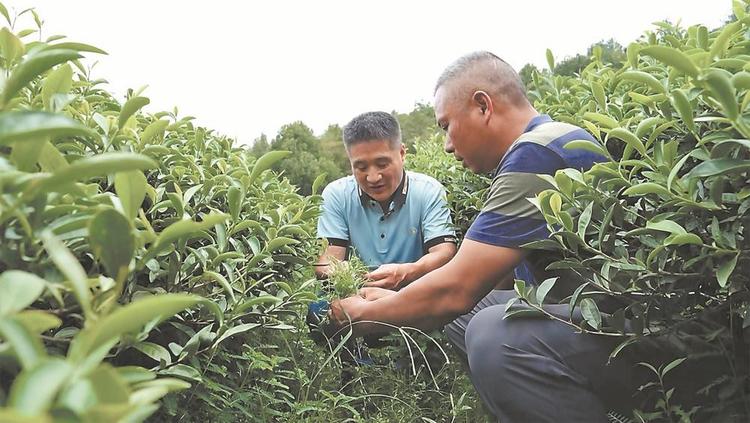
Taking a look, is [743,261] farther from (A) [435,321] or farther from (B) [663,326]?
(A) [435,321]

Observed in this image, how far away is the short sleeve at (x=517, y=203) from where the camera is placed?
245 centimetres

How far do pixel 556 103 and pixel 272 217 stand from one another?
192 cm

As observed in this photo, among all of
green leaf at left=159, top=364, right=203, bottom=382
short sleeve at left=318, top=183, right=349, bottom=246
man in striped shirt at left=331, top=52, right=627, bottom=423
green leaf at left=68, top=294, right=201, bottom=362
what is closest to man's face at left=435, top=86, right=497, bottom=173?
man in striped shirt at left=331, top=52, right=627, bottom=423

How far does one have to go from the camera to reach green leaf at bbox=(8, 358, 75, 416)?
560 millimetres

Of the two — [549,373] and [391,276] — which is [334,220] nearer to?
[391,276]

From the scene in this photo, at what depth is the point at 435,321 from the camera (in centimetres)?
271

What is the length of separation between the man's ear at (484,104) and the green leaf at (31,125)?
2.42 m

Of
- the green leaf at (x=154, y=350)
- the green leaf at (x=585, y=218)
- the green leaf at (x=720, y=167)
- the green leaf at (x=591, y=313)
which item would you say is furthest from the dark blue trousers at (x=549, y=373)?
the green leaf at (x=154, y=350)

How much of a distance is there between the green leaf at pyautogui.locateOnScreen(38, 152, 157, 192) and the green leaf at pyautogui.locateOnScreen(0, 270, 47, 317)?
103 millimetres

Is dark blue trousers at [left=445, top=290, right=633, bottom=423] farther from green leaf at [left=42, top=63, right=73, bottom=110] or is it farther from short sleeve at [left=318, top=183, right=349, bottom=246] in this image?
short sleeve at [left=318, top=183, right=349, bottom=246]

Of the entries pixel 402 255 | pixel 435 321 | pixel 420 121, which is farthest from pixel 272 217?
pixel 420 121

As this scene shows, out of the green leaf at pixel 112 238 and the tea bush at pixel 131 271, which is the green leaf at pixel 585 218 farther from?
the green leaf at pixel 112 238

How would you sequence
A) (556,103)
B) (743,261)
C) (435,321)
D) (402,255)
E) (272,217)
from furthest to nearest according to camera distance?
(402,255) < (556,103) < (435,321) < (272,217) < (743,261)

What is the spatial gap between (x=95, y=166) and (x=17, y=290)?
0.50 ft
